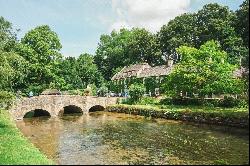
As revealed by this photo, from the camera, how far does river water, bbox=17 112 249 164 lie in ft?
88.9

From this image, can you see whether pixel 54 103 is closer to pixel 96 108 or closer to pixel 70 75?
pixel 96 108

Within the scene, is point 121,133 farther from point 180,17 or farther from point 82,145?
point 180,17

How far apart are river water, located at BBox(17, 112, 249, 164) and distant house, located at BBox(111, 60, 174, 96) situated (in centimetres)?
3344

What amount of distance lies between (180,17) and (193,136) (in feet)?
228

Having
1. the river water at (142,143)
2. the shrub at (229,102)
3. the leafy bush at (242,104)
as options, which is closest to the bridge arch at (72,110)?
the river water at (142,143)

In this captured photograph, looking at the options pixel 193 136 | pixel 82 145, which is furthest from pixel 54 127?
pixel 193 136

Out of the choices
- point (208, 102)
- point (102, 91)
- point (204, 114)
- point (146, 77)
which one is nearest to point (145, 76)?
point (146, 77)

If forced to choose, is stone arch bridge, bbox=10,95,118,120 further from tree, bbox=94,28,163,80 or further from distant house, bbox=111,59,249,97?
tree, bbox=94,28,163,80

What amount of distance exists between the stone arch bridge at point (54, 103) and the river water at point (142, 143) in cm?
1064

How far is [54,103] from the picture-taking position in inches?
2518

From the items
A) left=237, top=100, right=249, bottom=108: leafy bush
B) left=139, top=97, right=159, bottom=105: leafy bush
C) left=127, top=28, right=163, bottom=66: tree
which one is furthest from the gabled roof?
left=237, top=100, right=249, bottom=108: leafy bush

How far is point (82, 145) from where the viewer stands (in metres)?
34.0

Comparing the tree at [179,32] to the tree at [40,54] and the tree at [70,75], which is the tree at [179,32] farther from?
the tree at [40,54]

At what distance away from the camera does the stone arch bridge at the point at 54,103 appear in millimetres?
59312
